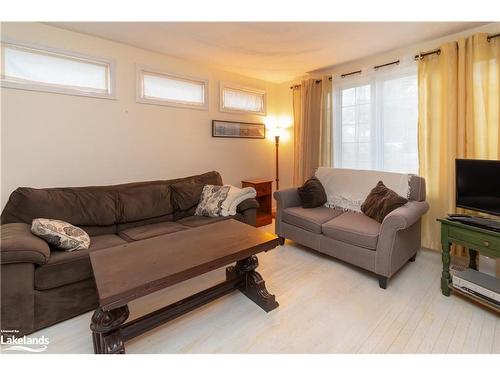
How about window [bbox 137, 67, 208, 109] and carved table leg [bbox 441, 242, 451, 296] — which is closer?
carved table leg [bbox 441, 242, 451, 296]

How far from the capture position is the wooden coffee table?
1.26 m

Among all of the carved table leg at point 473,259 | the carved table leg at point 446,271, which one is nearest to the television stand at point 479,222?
the carved table leg at point 446,271

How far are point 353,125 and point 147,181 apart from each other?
2863 mm

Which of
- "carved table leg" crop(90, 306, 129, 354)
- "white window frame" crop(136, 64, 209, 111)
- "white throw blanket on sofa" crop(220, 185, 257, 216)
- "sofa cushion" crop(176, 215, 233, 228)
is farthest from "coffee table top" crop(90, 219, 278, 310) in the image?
"white window frame" crop(136, 64, 209, 111)

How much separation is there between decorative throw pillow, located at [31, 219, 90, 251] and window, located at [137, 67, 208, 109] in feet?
5.52

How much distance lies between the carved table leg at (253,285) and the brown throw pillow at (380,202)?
1.32 metres

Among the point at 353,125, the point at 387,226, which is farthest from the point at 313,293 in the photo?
the point at 353,125

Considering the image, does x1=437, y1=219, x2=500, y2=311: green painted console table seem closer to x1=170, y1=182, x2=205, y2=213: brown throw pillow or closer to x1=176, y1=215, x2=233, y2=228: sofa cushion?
x1=176, y1=215, x2=233, y2=228: sofa cushion

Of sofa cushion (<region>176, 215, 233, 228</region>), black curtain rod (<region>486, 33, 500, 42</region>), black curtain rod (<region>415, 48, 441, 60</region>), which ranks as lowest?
sofa cushion (<region>176, 215, 233, 228</region>)

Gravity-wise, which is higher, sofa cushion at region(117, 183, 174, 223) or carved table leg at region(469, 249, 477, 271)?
sofa cushion at region(117, 183, 174, 223)

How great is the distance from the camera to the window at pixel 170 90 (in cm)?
297

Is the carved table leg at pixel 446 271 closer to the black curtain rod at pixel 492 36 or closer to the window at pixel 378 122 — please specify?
the window at pixel 378 122

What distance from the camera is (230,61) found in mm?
3270

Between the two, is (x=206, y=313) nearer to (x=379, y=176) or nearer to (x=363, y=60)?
(x=379, y=176)
